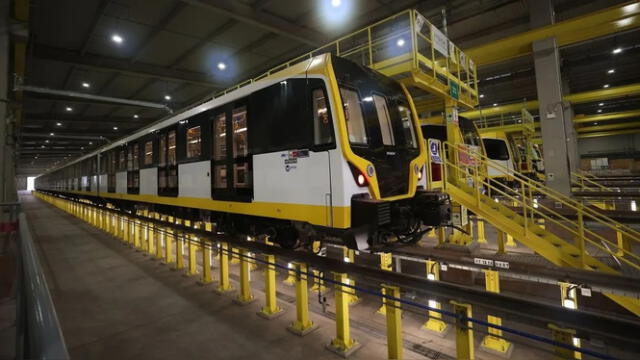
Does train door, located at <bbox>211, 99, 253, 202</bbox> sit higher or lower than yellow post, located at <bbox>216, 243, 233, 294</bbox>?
higher

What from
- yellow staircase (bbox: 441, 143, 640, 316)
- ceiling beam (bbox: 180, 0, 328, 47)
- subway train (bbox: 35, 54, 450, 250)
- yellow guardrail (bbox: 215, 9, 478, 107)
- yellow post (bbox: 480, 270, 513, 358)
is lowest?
yellow post (bbox: 480, 270, 513, 358)

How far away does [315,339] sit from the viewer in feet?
13.0

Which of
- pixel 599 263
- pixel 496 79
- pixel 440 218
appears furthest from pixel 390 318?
pixel 496 79

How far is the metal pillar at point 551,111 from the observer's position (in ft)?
27.3

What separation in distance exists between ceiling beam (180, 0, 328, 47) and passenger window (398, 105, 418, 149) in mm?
5941

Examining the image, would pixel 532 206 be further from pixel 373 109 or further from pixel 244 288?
pixel 244 288

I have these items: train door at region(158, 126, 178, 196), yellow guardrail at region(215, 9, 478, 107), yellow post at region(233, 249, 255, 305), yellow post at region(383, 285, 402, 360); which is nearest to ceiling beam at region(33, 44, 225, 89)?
train door at region(158, 126, 178, 196)

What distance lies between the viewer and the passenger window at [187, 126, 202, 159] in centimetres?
559

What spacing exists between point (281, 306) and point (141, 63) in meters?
11.5

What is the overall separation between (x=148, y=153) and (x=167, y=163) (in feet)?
4.78

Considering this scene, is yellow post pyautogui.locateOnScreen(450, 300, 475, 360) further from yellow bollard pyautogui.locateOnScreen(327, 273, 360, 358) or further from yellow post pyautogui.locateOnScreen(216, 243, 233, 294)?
yellow post pyautogui.locateOnScreen(216, 243, 233, 294)

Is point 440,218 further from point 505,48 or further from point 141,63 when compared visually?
point 141,63

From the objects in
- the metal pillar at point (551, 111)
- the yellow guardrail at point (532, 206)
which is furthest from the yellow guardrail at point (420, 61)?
the metal pillar at point (551, 111)

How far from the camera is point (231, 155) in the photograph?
472cm
